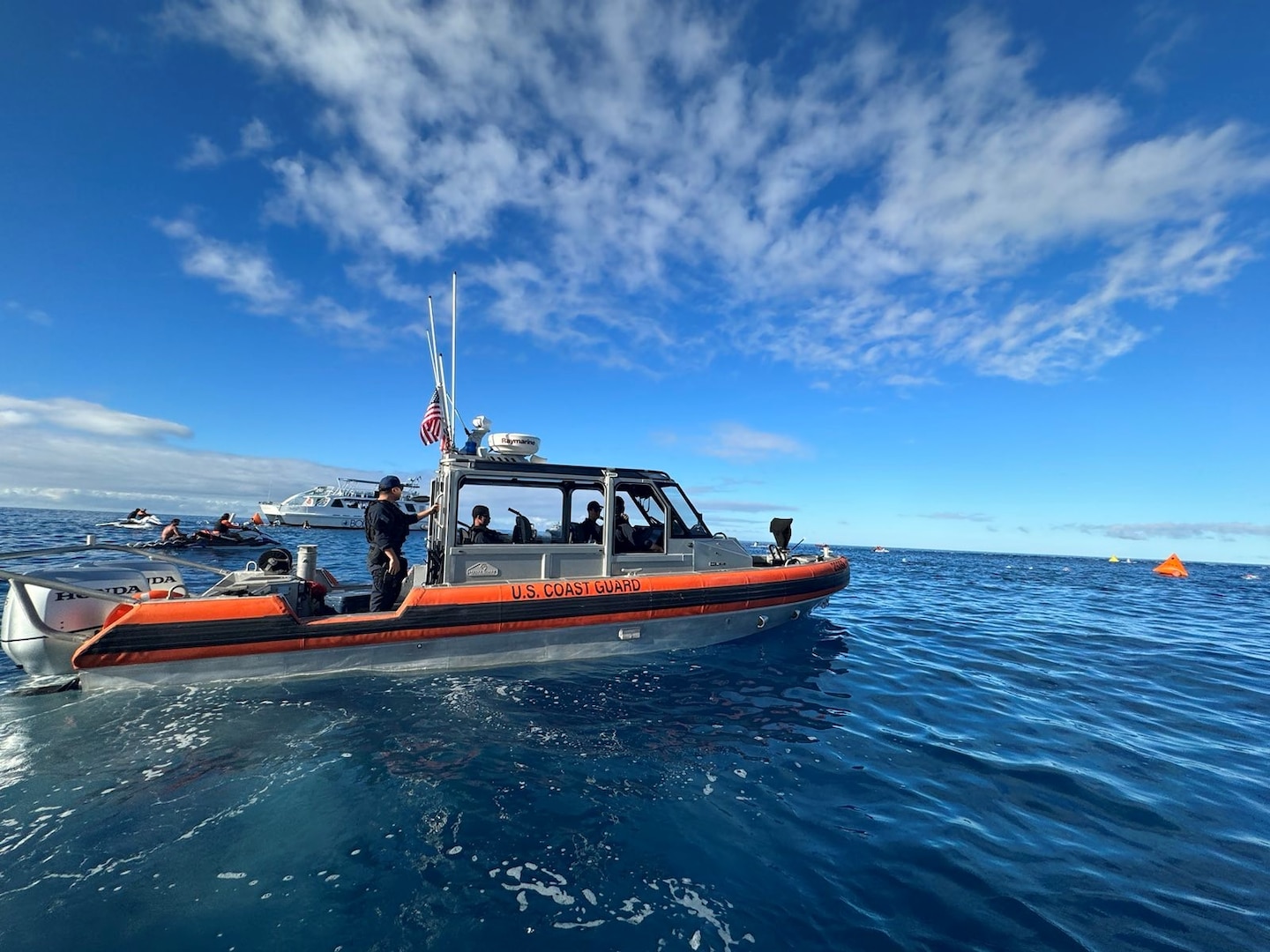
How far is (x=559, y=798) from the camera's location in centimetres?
370

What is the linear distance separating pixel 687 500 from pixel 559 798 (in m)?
5.39

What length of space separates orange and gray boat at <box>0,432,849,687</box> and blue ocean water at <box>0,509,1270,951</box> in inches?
15.9

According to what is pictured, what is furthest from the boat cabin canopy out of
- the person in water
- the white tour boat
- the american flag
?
the white tour boat

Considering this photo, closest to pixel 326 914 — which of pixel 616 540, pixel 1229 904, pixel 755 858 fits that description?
pixel 755 858

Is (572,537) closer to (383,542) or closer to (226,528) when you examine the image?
(383,542)

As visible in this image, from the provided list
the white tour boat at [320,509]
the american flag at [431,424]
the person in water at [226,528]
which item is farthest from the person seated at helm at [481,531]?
the white tour boat at [320,509]

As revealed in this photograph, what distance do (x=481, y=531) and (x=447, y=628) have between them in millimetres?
1432

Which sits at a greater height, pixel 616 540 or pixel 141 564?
pixel 616 540

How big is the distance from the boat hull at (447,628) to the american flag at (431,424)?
570 cm

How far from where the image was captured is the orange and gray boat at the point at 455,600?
552 centimetres

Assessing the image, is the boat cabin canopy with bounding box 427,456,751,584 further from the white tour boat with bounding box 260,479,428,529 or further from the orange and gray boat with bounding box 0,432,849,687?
the white tour boat with bounding box 260,479,428,529

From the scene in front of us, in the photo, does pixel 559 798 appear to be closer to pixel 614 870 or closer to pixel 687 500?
pixel 614 870

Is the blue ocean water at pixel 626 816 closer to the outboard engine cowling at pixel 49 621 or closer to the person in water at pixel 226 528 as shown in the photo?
the outboard engine cowling at pixel 49 621

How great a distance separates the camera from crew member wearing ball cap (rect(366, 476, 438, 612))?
265 inches
